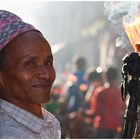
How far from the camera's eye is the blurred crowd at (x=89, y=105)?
348 inches

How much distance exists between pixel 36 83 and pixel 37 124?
229 mm

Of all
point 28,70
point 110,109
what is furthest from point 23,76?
point 110,109

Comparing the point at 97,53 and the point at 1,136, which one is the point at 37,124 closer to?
the point at 1,136

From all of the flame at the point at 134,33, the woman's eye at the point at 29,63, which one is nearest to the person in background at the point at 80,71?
the flame at the point at 134,33

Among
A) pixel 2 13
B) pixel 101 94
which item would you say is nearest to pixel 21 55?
pixel 2 13

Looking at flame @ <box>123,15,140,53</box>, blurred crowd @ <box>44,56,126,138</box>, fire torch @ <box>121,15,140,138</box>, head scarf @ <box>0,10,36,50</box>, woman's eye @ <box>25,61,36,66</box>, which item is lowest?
blurred crowd @ <box>44,56,126,138</box>

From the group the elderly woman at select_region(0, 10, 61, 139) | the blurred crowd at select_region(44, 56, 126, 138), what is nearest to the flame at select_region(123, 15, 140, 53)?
the elderly woman at select_region(0, 10, 61, 139)

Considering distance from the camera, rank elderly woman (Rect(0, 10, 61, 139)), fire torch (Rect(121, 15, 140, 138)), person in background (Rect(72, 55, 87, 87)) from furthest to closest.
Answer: person in background (Rect(72, 55, 87, 87))
fire torch (Rect(121, 15, 140, 138))
elderly woman (Rect(0, 10, 61, 139))

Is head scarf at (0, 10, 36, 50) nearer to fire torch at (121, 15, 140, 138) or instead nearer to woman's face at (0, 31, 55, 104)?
woman's face at (0, 31, 55, 104)

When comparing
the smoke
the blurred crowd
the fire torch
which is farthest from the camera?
the blurred crowd

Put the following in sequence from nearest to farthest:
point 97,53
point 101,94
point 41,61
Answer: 1. point 41,61
2. point 101,94
3. point 97,53

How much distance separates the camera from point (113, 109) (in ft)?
29.4

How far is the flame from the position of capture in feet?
10.1

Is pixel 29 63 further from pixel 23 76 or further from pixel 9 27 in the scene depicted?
pixel 9 27
